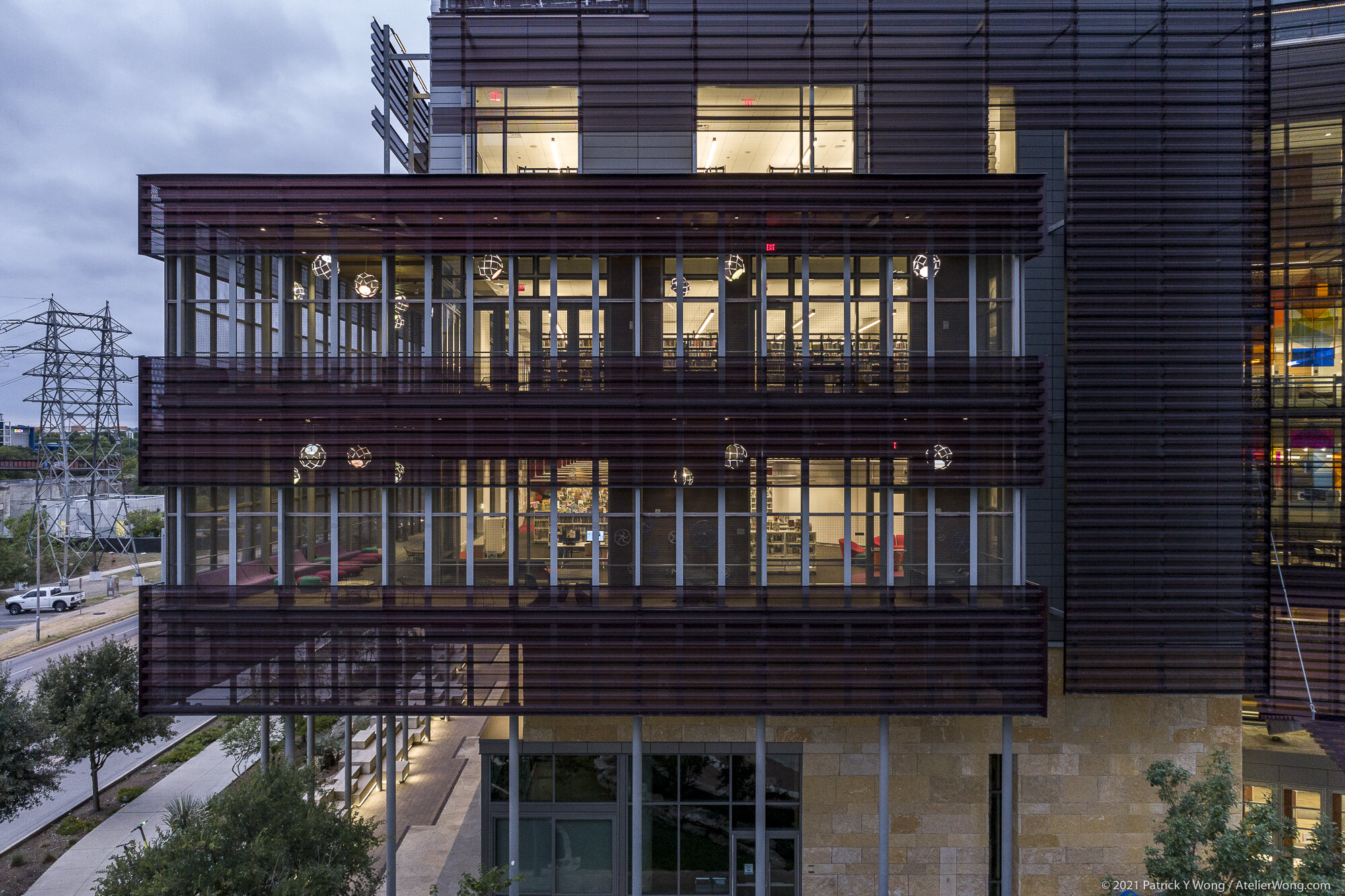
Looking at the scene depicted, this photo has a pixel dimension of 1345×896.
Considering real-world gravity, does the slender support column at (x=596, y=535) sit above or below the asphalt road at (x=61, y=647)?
above

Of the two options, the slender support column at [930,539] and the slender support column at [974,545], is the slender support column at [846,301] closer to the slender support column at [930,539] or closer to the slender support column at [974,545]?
the slender support column at [930,539]

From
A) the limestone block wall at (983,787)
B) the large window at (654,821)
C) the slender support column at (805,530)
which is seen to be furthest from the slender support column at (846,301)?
the large window at (654,821)

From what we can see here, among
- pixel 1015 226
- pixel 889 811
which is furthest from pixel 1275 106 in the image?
pixel 889 811

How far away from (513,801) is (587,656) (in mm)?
3476

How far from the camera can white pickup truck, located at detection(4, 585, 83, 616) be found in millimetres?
37469

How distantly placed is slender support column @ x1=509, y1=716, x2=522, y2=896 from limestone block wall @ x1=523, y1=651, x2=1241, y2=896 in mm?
4292

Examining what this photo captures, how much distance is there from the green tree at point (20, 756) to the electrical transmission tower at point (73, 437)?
113 feet

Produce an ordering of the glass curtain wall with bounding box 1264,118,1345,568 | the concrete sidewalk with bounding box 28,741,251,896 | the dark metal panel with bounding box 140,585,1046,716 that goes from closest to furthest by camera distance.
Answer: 1. the dark metal panel with bounding box 140,585,1046,716
2. the glass curtain wall with bounding box 1264,118,1345,568
3. the concrete sidewalk with bounding box 28,741,251,896

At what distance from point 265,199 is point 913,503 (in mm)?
14753

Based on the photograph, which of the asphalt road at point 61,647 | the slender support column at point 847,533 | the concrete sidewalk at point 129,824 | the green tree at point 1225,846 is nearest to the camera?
the green tree at point 1225,846

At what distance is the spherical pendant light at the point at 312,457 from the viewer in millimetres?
12094

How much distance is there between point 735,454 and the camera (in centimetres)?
1213

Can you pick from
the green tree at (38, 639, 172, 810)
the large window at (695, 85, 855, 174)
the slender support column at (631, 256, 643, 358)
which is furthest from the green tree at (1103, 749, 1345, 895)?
the green tree at (38, 639, 172, 810)

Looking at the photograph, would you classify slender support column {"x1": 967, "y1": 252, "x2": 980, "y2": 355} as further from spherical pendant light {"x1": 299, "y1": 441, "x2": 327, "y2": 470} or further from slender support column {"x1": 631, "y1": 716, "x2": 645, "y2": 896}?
spherical pendant light {"x1": 299, "y1": 441, "x2": 327, "y2": 470}
